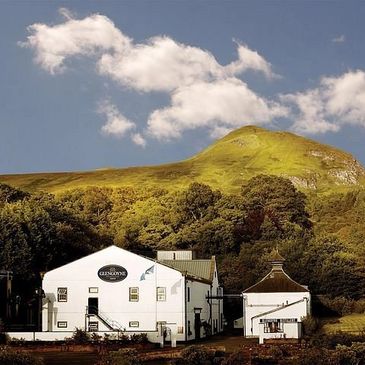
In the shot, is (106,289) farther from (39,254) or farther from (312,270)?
(312,270)

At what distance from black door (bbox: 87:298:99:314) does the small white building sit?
12.8 m

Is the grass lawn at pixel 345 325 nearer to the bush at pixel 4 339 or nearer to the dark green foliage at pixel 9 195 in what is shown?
the bush at pixel 4 339

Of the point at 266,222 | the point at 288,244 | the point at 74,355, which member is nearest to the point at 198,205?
the point at 266,222

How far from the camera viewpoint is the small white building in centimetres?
5391

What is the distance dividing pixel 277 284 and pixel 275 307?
97.9 inches

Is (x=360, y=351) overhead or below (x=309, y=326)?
below

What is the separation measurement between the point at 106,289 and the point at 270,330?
543 inches

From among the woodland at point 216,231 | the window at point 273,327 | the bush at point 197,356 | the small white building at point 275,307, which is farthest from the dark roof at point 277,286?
the bush at point 197,356

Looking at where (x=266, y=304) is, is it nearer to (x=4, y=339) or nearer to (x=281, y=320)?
(x=281, y=320)

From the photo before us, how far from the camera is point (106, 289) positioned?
58.1 meters

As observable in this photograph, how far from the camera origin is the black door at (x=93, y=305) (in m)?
57.7

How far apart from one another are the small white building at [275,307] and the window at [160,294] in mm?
7913

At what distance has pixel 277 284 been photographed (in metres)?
62.3

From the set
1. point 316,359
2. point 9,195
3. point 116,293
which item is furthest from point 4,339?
point 9,195
